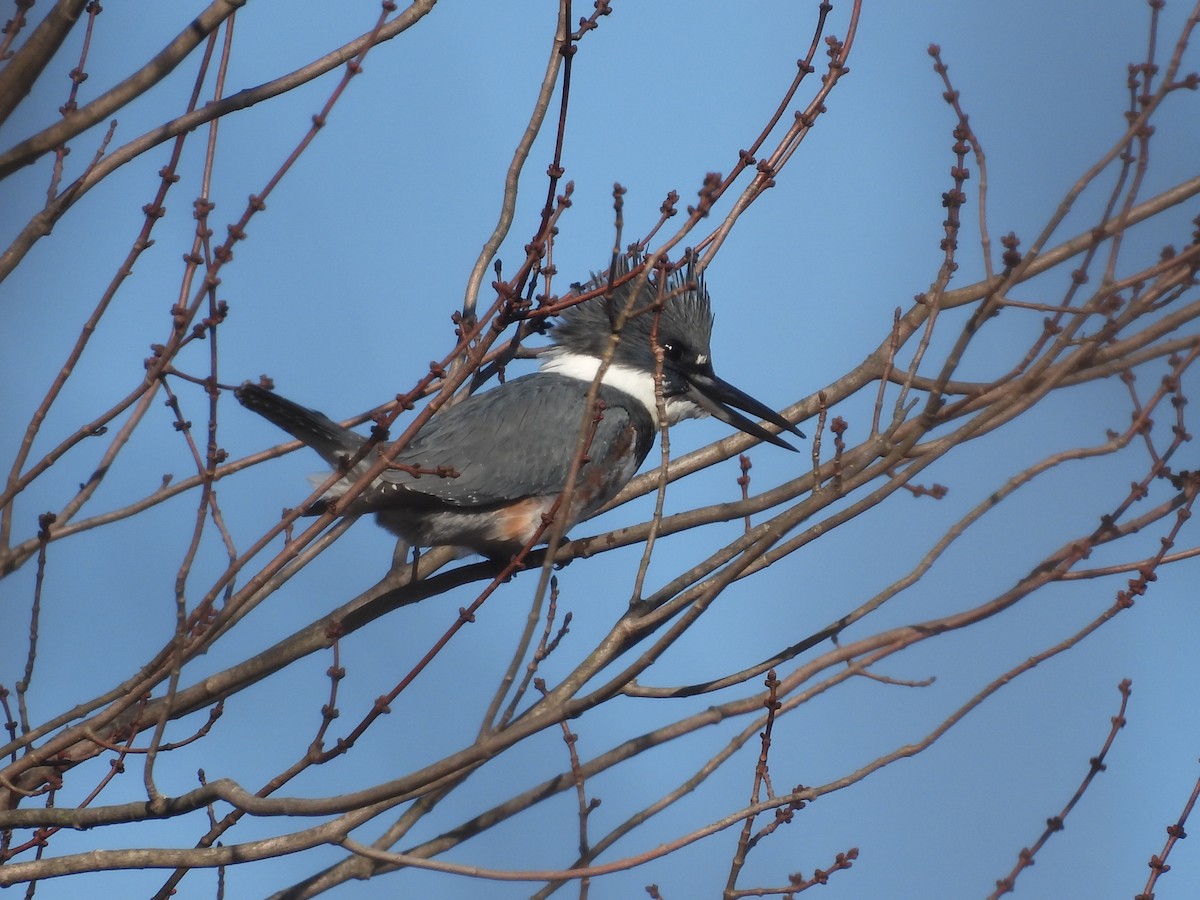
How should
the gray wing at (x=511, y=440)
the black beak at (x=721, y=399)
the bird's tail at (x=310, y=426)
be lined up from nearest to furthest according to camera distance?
1. the bird's tail at (x=310, y=426)
2. the gray wing at (x=511, y=440)
3. the black beak at (x=721, y=399)

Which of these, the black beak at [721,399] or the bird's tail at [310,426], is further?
the black beak at [721,399]

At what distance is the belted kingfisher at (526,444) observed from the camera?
3.26 m

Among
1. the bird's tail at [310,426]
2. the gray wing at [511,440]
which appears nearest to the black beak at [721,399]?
the gray wing at [511,440]

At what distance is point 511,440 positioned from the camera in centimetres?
361

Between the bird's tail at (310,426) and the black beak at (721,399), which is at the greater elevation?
the black beak at (721,399)

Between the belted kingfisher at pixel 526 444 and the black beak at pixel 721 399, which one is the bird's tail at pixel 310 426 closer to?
the belted kingfisher at pixel 526 444

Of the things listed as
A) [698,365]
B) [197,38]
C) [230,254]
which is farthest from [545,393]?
[197,38]

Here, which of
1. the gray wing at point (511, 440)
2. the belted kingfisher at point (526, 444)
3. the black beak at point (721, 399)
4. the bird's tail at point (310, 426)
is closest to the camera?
the bird's tail at point (310, 426)

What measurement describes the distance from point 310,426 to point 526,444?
2.77 feet

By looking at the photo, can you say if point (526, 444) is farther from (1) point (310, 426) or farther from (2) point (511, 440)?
(1) point (310, 426)

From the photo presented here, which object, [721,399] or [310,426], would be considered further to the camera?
[721,399]

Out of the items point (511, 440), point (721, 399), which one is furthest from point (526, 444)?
point (721, 399)

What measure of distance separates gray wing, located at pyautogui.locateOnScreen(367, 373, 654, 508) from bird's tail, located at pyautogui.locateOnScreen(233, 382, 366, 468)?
1.42 feet

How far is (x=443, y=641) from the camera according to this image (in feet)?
6.63
